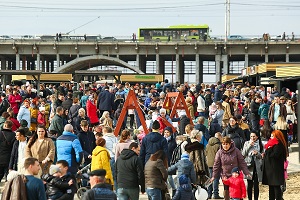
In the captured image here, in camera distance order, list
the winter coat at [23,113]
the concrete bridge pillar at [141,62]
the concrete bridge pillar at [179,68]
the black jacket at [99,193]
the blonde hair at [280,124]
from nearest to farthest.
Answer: the black jacket at [99,193] < the winter coat at [23,113] < the blonde hair at [280,124] < the concrete bridge pillar at [179,68] < the concrete bridge pillar at [141,62]

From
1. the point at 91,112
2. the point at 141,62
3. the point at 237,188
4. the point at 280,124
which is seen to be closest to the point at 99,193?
the point at 237,188

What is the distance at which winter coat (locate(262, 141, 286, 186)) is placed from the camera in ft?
46.6

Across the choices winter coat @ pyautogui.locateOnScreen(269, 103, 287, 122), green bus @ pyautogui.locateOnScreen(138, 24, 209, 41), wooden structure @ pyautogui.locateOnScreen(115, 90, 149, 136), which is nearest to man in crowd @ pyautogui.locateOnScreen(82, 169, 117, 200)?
wooden structure @ pyautogui.locateOnScreen(115, 90, 149, 136)

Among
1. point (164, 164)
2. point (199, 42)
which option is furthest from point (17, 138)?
point (199, 42)

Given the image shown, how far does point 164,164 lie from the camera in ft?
42.1

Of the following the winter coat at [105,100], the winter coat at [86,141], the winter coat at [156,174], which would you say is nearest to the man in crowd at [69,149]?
the winter coat at [86,141]

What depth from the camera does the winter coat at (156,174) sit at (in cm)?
1252

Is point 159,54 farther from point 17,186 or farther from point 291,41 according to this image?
point 17,186

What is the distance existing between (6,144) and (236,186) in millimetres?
5036

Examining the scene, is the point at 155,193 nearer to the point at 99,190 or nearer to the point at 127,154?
the point at 127,154

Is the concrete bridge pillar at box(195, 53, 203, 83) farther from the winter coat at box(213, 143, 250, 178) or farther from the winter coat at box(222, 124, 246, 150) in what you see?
the winter coat at box(213, 143, 250, 178)

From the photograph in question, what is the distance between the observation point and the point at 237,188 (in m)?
14.1

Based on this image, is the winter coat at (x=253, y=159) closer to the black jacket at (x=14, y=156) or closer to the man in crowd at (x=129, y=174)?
the man in crowd at (x=129, y=174)

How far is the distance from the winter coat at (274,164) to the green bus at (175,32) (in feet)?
273
